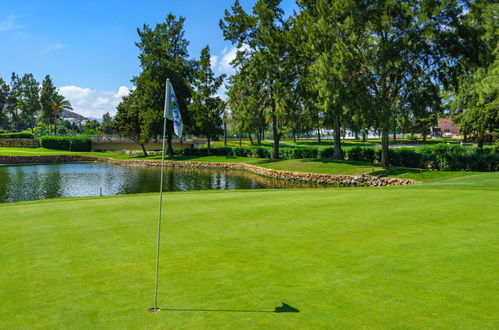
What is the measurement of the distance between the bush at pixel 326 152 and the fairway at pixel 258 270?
39.5 meters

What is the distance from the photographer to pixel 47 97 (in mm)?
119188

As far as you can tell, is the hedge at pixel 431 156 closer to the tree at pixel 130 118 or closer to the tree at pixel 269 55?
the tree at pixel 269 55

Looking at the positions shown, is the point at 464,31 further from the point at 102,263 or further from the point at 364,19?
the point at 102,263

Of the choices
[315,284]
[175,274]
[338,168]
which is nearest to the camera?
[315,284]

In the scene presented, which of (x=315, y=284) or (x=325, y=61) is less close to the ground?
(x=325, y=61)

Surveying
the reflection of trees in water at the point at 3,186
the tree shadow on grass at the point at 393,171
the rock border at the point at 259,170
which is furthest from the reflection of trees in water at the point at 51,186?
the tree shadow on grass at the point at 393,171

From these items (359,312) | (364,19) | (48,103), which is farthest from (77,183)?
(48,103)

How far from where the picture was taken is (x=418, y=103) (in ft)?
121

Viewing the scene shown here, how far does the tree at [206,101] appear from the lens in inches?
2594

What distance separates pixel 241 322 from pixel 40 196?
98.3ft

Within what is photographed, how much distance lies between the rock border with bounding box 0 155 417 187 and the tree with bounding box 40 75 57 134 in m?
55.7

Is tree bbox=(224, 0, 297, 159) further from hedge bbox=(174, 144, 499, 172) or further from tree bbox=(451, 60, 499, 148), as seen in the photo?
tree bbox=(451, 60, 499, 148)

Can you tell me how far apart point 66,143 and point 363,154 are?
224 feet

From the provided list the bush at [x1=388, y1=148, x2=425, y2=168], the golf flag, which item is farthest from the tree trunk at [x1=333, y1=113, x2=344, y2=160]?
the golf flag
